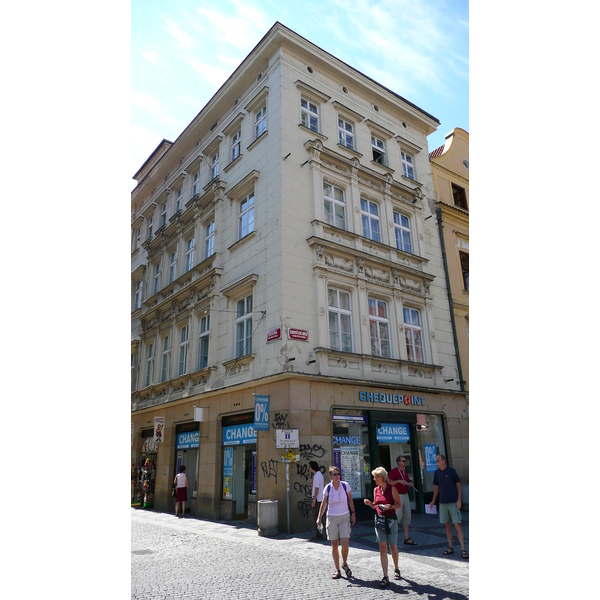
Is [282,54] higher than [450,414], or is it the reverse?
[282,54]

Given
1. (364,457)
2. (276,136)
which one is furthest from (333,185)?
(364,457)

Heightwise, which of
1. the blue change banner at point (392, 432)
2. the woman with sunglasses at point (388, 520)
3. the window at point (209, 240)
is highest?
the window at point (209, 240)

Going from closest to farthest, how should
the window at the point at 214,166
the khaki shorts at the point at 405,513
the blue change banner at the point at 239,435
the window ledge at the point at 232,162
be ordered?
1. the khaki shorts at the point at 405,513
2. the blue change banner at the point at 239,435
3. the window ledge at the point at 232,162
4. the window at the point at 214,166

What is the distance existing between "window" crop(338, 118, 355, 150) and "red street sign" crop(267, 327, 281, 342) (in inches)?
342

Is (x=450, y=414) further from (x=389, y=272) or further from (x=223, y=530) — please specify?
(x=223, y=530)

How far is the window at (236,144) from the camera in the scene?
18906 mm

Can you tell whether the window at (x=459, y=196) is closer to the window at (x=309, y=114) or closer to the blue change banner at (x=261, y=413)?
the window at (x=309, y=114)

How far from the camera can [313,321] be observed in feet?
47.0

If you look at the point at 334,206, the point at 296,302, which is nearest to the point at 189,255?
the point at 334,206

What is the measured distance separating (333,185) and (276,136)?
2671 millimetres

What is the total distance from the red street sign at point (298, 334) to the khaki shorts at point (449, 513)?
617 centimetres

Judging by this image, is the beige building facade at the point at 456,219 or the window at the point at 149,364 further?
the window at the point at 149,364

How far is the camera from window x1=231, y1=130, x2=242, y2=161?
18906 mm

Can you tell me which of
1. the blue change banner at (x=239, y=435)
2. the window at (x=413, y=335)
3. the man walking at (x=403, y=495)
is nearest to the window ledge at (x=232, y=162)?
the window at (x=413, y=335)
